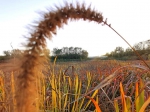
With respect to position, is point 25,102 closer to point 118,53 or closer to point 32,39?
point 32,39

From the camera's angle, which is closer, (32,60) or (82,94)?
(32,60)

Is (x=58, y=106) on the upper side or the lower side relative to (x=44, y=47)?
lower

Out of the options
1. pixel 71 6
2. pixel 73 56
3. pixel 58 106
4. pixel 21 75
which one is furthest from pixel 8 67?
pixel 73 56

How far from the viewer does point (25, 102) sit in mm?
333

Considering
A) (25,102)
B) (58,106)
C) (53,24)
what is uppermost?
(53,24)

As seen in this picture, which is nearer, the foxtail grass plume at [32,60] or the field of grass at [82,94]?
the foxtail grass plume at [32,60]

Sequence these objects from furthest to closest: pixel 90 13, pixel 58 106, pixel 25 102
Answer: pixel 58 106
pixel 90 13
pixel 25 102

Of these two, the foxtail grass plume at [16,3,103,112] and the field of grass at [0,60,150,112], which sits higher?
the foxtail grass plume at [16,3,103,112]

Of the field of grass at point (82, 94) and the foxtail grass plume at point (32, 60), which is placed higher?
the foxtail grass plume at point (32, 60)

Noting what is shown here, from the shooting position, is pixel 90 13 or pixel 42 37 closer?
pixel 42 37

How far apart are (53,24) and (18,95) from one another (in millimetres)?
118

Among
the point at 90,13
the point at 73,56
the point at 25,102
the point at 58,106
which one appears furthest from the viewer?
the point at 73,56

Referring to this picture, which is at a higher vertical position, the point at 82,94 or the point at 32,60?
the point at 32,60

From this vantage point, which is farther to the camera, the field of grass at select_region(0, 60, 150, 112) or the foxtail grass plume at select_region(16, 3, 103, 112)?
the field of grass at select_region(0, 60, 150, 112)
